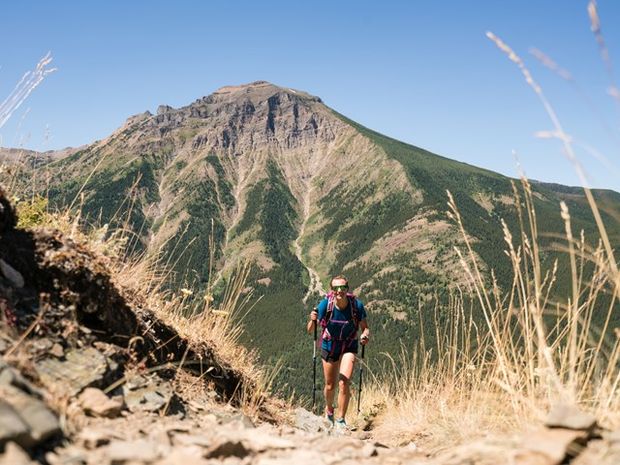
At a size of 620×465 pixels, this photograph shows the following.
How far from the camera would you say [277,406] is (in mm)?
7352

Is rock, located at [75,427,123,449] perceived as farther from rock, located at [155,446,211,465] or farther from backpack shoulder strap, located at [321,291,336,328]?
backpack shoulder strap, located at [321,291,336,328]

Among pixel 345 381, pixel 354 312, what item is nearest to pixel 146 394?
pixel 345 381

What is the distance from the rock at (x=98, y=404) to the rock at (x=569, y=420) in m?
2.39

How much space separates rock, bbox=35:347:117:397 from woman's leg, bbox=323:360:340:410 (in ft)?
16.4

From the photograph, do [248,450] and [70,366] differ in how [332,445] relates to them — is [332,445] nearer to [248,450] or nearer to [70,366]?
[248,450]

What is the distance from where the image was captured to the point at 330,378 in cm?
821

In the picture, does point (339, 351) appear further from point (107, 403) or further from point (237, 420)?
point (107, 403)

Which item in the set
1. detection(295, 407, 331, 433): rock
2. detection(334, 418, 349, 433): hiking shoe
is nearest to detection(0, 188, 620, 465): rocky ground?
detection(295, 407, 331, 433): rock

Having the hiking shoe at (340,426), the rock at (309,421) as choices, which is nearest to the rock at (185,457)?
the rock at (309,421)

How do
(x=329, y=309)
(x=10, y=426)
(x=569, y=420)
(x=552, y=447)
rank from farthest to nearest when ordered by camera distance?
(x=329, y=309), (x=569, y=420), (x=552, y=447), (x=10, y=426)

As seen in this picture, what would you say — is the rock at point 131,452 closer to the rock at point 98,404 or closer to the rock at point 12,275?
the rock at point 98,404

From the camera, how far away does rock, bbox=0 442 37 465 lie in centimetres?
190

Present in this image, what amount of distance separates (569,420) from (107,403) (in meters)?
2.50

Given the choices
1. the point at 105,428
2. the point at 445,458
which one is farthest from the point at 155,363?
the point at 445,458
